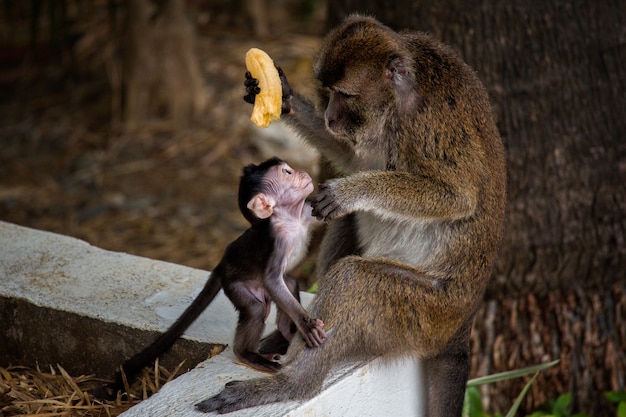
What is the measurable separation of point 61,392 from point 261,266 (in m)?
1.22

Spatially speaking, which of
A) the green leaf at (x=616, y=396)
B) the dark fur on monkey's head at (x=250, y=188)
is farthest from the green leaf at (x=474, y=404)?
the dark fur on monkey's head at (x=250, y=188)

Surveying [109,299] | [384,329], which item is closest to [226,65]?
[109,299]

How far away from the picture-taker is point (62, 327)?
514 centimetres

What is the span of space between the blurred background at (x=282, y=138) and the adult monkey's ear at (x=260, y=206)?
3.08 ft

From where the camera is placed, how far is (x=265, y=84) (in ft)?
16.4

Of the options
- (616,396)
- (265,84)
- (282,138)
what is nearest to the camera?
(265,84)

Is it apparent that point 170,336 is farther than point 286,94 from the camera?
No

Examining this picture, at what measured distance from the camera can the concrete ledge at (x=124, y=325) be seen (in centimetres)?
444

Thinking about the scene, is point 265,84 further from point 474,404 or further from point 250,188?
point 474,404

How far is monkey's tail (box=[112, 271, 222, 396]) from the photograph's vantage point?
480 cm

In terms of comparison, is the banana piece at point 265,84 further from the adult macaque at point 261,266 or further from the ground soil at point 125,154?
the ground soil at point 125,154

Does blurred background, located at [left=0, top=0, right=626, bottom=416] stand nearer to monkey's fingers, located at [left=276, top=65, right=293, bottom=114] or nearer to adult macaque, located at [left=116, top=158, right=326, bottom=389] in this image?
monkey's fingers, located at [left=276, top=65, right=293, bottom=114]

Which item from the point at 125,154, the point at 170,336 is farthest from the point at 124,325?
the point at 125,154

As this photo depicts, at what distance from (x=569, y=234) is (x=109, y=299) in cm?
287
